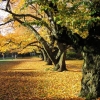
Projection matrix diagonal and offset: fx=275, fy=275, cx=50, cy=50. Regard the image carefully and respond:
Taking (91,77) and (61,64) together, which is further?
(61,64)

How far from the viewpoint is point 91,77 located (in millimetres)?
11570

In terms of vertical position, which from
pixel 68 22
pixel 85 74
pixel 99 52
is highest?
pixel 68 22

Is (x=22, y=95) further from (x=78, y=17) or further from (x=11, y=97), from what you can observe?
(x=78, y=17)

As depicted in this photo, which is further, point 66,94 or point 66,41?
point 66,94

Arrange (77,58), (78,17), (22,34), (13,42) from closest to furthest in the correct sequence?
(78,17), (13,42), (22,34), (77,58)

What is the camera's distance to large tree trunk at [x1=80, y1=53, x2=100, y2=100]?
37.8 ft

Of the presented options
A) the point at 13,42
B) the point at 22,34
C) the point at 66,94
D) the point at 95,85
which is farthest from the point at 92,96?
the point at 22,34

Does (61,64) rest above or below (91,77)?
below

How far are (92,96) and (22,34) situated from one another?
84.5ft

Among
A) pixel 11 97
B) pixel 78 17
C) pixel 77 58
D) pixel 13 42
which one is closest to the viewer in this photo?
pixel 78 17

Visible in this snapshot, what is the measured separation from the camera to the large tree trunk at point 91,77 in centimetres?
1152

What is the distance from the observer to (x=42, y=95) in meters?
13.0

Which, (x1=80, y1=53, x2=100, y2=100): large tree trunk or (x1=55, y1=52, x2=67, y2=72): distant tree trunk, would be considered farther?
(x1=55, y1=52, x2=67, y2=72): distant tree trunk

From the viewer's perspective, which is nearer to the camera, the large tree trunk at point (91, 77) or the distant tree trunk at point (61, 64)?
the large tree trunk at point (91, 77)
